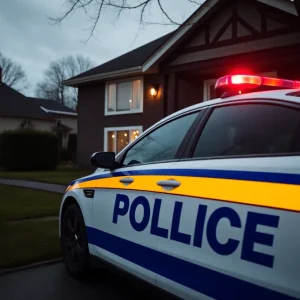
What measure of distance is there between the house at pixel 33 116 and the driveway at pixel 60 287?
29907 mm

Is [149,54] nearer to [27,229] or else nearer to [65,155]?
[27,229]

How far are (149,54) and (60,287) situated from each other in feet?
46.8

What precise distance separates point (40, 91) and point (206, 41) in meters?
70.4

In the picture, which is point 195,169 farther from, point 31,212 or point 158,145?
point 31,212

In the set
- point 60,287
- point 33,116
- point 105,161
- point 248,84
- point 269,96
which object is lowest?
point 60,287

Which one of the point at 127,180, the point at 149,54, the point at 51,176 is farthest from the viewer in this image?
the point at 149,54

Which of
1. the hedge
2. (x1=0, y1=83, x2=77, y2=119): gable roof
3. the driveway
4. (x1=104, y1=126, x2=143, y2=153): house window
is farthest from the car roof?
(x1=0, y1=83, x2=77, y2=119): gable roof

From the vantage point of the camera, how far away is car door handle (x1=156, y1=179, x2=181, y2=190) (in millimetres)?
2760

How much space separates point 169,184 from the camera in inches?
111

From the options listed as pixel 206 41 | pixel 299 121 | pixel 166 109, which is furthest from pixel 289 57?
pixel 299 121

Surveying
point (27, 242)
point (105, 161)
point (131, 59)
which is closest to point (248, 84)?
point (105, 161)

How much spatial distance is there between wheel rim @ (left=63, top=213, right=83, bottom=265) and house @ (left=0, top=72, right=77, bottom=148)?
1176 inches

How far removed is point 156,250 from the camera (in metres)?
2.83

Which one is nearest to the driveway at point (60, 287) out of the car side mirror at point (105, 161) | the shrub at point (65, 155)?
the car side mirror at point (105, 161)
